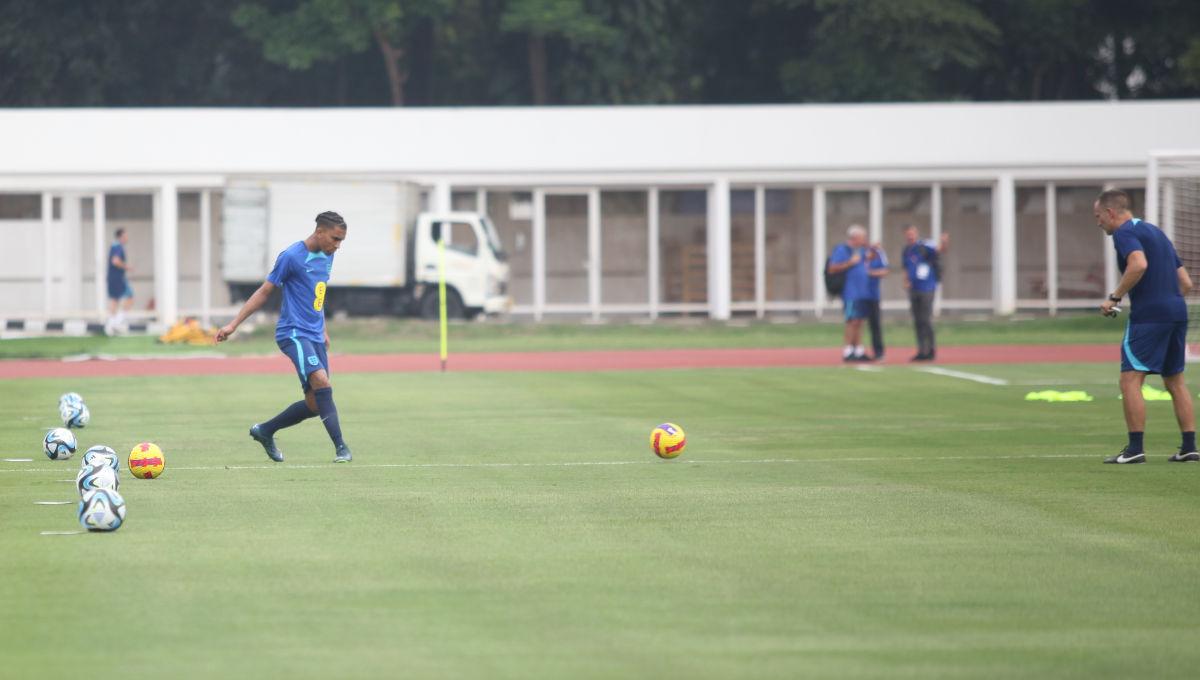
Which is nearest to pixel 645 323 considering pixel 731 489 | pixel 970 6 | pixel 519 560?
pixel 970 6

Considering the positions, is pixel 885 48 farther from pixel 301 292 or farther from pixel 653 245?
pixel 301 292

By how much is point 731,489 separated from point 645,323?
27.9m

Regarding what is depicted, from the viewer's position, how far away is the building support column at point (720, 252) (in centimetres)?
4188

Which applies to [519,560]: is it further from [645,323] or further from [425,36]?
[425,36]

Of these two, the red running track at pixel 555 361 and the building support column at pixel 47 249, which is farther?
the building support column at pixel 47 249

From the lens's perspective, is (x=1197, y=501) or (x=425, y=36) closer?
(x=1197, y=501)

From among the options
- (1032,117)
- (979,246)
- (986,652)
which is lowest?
(986,652)

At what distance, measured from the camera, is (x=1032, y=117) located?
42219 mm

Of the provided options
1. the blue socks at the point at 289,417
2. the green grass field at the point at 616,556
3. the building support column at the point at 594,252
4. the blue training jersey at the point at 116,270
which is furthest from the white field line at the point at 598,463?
the building support column at the point at 594,252

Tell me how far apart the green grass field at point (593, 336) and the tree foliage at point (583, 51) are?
18.4 metres

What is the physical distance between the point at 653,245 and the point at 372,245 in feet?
22.8

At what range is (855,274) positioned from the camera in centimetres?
2739

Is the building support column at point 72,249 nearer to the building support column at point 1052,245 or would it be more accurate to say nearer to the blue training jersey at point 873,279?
the blue training jersey at point 873,279

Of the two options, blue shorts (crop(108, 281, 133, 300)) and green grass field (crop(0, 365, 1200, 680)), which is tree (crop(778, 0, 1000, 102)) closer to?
blue shorts (crop(108, 281, 133, 300))
